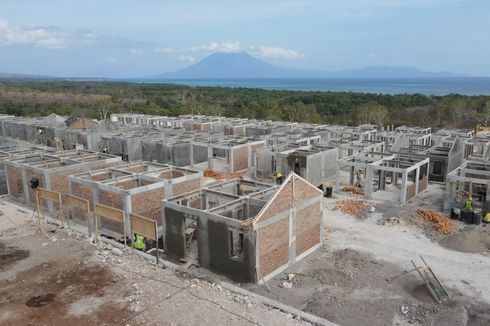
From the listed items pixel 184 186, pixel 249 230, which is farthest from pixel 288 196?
pixel 184 186

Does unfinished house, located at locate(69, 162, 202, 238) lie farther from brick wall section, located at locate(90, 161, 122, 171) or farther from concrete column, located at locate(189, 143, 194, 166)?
concrete column, located at locate(189, 143, 194, 166)

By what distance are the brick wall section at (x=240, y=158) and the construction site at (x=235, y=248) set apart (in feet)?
18.3

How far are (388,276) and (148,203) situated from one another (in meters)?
9.97

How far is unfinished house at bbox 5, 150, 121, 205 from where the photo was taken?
21.5 meters

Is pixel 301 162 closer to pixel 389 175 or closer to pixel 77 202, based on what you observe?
pixel 389 175

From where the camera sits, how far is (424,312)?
12.4m

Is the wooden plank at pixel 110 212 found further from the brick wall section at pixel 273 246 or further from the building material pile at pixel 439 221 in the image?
the building material pile at pixel 439 221

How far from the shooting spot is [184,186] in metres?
19.7

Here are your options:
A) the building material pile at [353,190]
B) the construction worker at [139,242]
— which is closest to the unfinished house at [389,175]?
the building material pile at [353,190]

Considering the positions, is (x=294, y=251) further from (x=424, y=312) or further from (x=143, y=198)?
(x=143, y=198)

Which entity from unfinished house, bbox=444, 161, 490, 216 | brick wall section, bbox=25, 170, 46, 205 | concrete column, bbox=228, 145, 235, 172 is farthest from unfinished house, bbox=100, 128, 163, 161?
unfinished house, bbox=444, 161, 490, 216

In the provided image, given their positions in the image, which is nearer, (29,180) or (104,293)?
(104,293)

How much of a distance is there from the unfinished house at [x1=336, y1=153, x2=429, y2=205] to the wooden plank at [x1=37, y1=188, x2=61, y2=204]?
16.0 m

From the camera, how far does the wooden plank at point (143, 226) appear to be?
1573 centimetres
